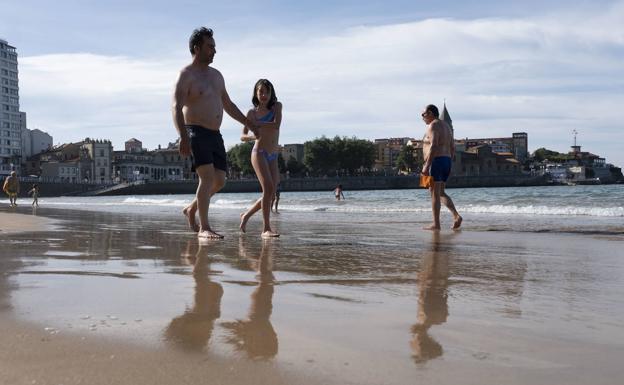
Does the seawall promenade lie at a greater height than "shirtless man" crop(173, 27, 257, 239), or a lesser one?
lesser

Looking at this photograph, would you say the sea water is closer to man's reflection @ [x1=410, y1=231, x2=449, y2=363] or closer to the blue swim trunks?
the blue swim trunks

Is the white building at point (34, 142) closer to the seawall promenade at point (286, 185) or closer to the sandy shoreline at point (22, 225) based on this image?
the seawall promenade at point (286, 185)

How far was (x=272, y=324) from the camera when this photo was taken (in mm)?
1869

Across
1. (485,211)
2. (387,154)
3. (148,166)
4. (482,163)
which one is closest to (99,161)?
(148,166)

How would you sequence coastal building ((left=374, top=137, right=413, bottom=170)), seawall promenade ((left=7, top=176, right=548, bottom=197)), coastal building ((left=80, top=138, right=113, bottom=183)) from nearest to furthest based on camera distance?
seawall promenade ((left=7, top=176, right=548, bottom=197)) → coastal building ((left=80, top=138, right=113, bottom=183)) → coastal building ((left=374, top=137, right=413, bottom=170))

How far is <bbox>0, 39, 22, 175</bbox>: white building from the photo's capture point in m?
105

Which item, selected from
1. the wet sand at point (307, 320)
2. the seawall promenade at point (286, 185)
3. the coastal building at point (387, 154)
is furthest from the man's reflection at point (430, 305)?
the coastal building at point (387, 154)

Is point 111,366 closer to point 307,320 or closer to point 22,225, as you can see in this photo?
point 307,320

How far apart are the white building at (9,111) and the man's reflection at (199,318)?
111 metres

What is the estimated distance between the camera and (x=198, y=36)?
5.32 metres

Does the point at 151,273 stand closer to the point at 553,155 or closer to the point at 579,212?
the point at 579,212

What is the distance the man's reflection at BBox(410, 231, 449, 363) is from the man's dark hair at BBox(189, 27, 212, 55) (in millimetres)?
2771

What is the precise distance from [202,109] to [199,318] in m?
3.57

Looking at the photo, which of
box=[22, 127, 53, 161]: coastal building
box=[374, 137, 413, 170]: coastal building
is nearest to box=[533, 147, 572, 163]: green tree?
box=[374, 137, 413, 170]: coastal building
